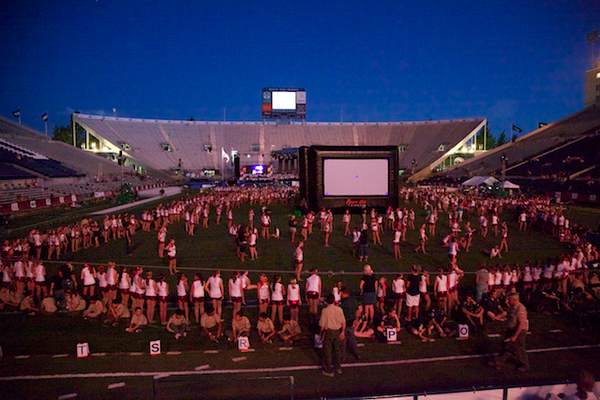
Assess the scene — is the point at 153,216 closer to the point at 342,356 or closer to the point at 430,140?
the point at 342,356

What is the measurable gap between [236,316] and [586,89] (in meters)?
67.8

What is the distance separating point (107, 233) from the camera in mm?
16938

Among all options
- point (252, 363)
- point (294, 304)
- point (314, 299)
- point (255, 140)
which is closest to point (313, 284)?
point (314, 299)

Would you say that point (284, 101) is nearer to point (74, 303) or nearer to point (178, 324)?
point (74, 303)

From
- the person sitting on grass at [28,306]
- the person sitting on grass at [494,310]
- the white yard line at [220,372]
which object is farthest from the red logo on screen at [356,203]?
the person sitting on grass at [28,306]

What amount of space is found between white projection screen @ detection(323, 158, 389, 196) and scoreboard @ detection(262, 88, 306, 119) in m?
51.2

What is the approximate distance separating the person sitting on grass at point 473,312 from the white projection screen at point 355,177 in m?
3.74

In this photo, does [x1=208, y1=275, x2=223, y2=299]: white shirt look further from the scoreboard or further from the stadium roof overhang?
the scoreboard

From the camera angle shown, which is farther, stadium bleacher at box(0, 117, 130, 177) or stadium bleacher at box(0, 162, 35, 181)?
stadium bleacher at box(0, 117, 130, 177)

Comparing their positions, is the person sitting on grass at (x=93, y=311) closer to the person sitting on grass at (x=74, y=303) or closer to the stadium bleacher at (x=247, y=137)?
the person sitting on grass at (x=74, y=303)

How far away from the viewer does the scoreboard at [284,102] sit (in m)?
60.4

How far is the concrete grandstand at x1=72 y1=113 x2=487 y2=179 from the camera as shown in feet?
201

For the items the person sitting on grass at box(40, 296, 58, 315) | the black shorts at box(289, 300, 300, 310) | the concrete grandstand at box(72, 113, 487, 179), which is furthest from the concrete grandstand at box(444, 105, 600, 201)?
the person sitting on grass at box(40, 296, 58, 315)

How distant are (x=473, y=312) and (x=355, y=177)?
4.65 metres
